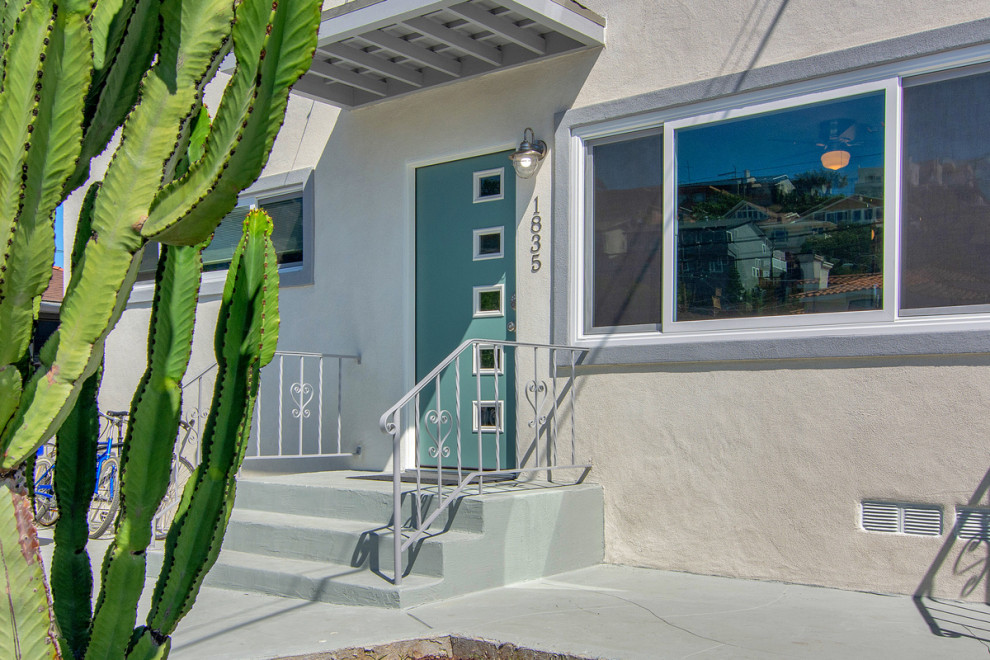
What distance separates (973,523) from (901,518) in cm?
34

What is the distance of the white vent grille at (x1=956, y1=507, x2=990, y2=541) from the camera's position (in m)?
4.74

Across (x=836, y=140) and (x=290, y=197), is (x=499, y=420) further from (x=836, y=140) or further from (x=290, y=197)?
(x=290, y=197)

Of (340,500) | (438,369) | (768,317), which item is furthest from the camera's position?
(340,500)

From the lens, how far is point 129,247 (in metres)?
2.30

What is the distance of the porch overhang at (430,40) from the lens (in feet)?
18.8

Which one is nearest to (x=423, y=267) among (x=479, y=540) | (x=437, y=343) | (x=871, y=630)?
(x=437, y=343)

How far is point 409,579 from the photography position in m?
4.96

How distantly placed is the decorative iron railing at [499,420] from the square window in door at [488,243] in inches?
26.1

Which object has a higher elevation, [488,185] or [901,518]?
[488,185]

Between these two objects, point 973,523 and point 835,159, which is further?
point 835,159

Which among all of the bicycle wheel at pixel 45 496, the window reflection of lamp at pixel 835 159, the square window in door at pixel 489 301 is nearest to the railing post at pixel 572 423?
the square window in door at pixel 489 301

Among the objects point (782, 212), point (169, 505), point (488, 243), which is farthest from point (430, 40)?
point (169, 505)

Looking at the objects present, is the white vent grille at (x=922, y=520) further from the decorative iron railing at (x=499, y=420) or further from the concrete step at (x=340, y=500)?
the concrete step at (x=340, y=500)

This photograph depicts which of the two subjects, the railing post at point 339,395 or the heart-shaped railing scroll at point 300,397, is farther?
the heart-shaped railing scroll at point 300,397
